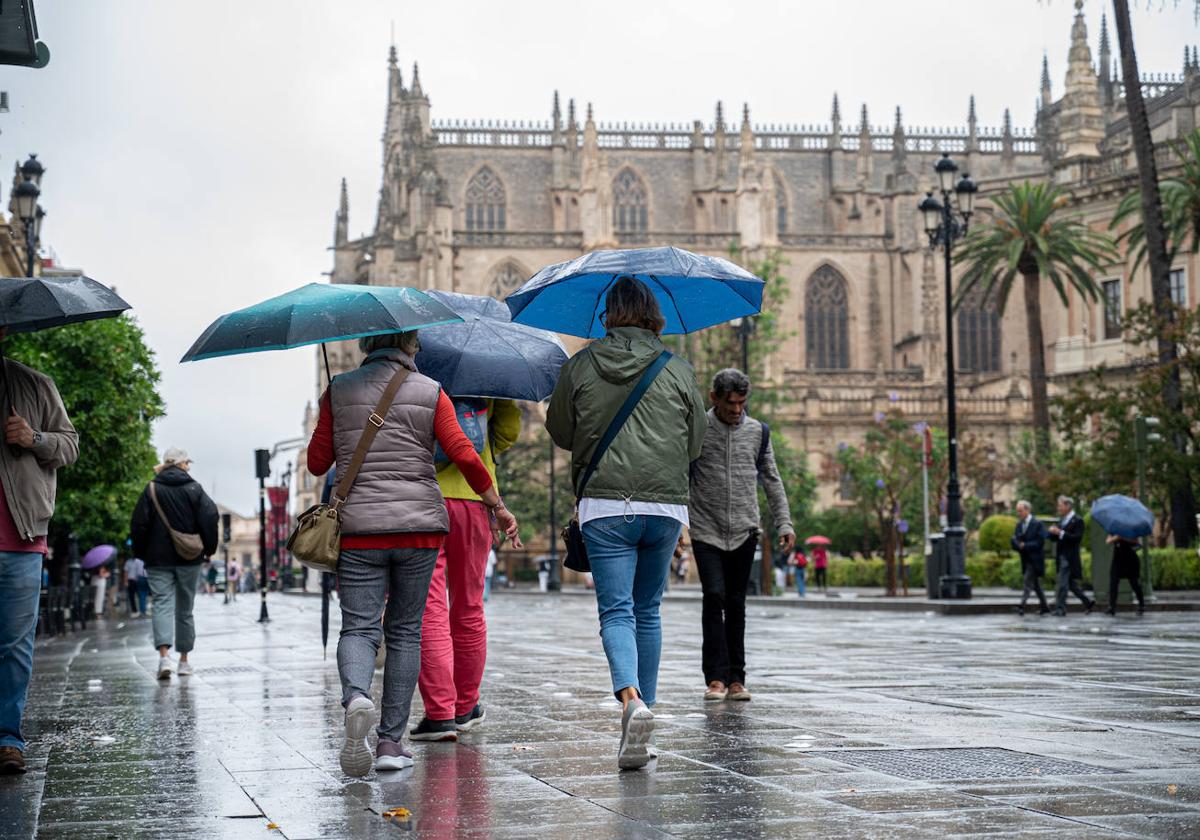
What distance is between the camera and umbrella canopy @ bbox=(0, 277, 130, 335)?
6.46m

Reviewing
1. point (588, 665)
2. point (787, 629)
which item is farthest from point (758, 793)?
point (787, 629)

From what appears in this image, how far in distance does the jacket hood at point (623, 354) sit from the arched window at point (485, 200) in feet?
224

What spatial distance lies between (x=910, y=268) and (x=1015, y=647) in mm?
58182

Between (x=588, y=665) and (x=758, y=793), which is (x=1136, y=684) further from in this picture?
(x=758, y=793)

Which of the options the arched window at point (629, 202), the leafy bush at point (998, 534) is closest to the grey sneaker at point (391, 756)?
the leafy bush at point (998, 534)

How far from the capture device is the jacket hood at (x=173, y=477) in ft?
40.5

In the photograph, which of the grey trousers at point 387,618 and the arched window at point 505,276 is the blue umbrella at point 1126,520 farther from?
the arched window at point 505,276

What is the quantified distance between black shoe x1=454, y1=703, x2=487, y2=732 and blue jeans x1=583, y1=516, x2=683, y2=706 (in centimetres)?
101

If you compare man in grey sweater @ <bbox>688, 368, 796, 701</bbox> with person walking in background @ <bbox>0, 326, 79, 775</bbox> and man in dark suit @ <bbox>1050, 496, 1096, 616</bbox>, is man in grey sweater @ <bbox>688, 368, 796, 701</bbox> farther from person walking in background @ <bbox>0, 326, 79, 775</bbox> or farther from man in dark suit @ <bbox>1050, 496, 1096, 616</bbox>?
man in dark suit @ <bbox>1050, 496, 1096, 616</bbox>

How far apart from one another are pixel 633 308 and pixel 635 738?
1.90 metres

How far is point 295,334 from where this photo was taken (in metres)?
6.24

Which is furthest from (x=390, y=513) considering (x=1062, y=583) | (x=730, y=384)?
(x=1062, y=583)

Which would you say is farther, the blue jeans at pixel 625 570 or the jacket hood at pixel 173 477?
the jacket hood at pixel 173 477

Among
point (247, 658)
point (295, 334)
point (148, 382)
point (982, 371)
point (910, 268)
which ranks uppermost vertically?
point (910, 268)
